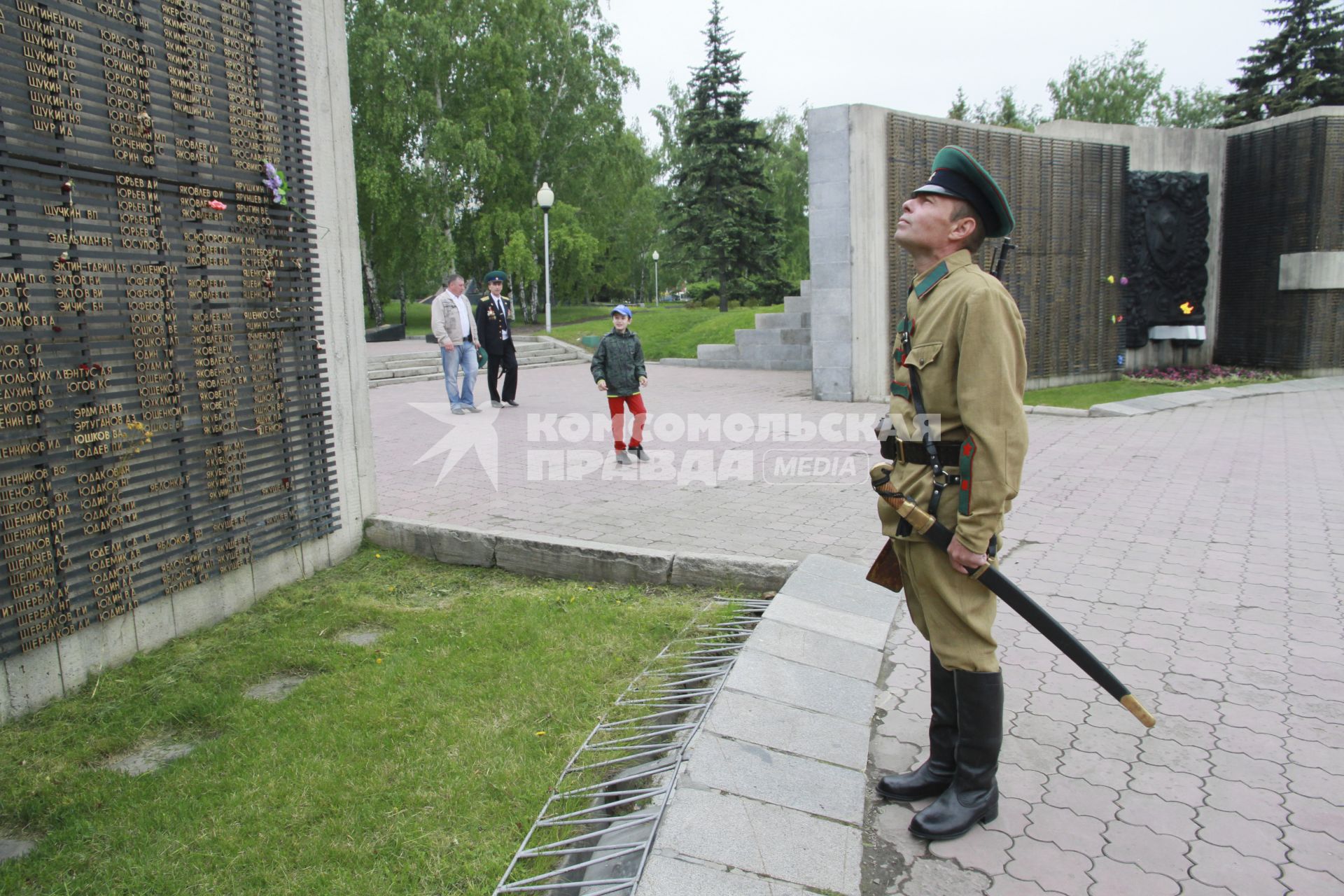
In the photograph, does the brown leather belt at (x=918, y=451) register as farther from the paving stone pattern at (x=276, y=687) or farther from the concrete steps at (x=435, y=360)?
the concrete steps at (x=435, y=360)

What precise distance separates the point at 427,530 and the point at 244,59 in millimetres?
3110

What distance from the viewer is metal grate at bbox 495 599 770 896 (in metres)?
2.85

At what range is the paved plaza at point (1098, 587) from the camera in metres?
3.00

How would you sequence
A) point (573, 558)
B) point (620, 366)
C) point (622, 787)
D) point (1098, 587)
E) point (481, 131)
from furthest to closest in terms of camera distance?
point (481, 131) < point (620, 366) < point (573, 558) < point (1098, 587) < point (622, 787)

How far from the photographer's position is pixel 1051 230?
15.1m

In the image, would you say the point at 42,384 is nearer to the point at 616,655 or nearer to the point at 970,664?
the point at 616,655

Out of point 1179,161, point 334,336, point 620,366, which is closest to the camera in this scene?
point 334,336

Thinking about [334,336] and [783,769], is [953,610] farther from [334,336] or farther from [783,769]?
[334,336]

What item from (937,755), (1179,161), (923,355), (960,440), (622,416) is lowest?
(937,755)

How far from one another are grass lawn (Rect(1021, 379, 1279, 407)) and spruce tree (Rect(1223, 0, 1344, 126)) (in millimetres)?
27995

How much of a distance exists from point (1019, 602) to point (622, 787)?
1.59 meters

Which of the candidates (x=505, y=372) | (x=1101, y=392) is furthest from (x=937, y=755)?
(x=1101, y=392)

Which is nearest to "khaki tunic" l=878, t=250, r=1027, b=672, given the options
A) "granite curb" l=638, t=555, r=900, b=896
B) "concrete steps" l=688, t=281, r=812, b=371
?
"granite curb" l=638, t=555, r=900, b=896

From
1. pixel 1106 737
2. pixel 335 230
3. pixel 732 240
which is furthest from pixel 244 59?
pixel 732 240
